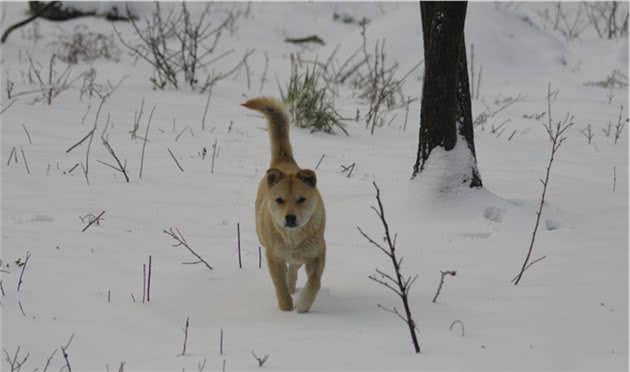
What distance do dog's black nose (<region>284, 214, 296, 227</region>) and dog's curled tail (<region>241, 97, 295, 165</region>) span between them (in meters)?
1.00

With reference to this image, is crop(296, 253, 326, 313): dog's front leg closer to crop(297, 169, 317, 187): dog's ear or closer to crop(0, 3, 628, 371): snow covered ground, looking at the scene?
crop(0, 3, 628, 371): snow covered ground

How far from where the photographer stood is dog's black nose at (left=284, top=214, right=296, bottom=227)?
4234 millimetres

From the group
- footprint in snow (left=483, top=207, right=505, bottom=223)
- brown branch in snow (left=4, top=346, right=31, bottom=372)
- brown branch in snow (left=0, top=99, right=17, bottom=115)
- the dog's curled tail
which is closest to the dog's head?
the dog's curled tail

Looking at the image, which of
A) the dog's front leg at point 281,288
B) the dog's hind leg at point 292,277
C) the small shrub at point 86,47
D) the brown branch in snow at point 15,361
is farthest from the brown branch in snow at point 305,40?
the brown branch in snow at point 15,361

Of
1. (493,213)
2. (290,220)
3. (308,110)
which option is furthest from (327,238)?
(308,110)

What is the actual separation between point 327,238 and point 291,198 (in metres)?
1.34

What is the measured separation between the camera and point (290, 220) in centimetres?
423

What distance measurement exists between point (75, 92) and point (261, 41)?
206 inches

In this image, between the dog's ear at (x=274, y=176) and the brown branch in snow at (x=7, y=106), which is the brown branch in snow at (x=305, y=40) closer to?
the brown branch in snow at (x=7, y=106)

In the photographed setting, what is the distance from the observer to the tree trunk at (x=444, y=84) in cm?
559

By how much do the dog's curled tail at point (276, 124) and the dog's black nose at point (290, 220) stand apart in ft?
3.28

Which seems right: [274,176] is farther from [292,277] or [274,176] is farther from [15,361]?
[15,361]

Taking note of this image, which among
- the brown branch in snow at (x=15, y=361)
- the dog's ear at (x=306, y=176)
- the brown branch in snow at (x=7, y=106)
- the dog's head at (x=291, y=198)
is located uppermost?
the dog's ear at (x=306, y=176)

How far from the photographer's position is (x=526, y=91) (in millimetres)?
11336
